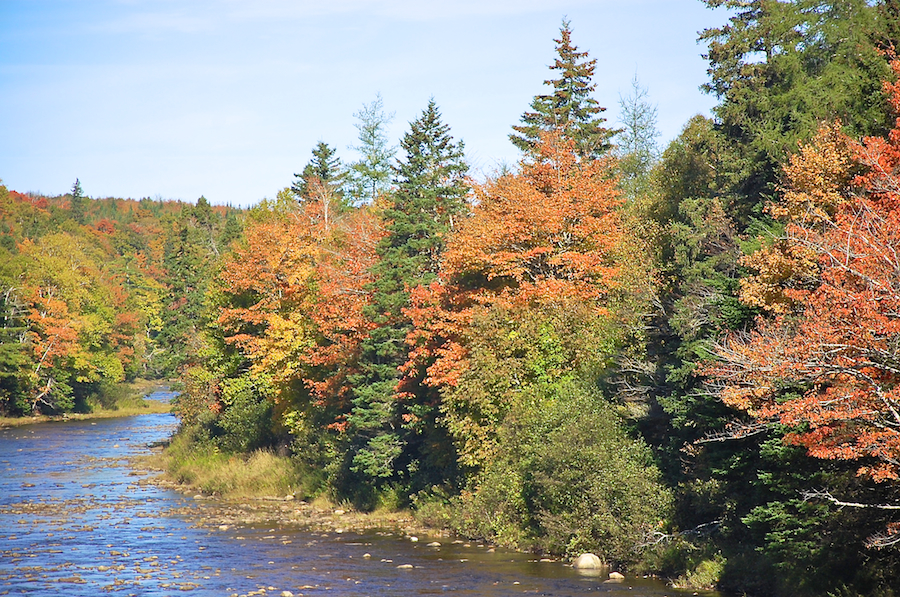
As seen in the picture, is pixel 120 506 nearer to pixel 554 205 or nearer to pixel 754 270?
pixel 554 205

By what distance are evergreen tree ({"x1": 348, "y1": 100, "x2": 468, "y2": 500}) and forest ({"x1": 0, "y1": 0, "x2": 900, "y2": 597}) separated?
13cm

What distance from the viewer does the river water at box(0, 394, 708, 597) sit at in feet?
83.0

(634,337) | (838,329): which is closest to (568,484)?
(634,337)

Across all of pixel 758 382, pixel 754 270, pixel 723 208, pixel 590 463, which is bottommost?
pixel 590 463

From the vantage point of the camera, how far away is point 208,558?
1178 inches

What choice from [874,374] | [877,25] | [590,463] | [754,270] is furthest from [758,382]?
[877,25]

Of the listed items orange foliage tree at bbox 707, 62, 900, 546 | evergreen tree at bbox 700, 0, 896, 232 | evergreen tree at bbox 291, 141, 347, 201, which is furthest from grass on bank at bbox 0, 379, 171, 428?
orange foliage tree at bbox 707, 62, 900, 546

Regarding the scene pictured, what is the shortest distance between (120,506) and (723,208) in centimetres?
2930

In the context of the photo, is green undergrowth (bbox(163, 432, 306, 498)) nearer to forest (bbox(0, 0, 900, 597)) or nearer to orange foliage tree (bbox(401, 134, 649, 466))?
forest (bbox(0, 0, 900, 597))

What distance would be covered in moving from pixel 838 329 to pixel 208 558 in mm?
21509

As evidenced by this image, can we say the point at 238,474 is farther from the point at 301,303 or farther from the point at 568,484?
the point at 568,484

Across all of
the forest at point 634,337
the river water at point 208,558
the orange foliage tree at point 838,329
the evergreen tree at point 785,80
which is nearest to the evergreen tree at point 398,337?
the forest at point 634,337

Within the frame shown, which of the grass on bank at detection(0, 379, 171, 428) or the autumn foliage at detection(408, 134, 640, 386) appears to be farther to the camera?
the grass on bank at detection(0, 379, 171, 428)

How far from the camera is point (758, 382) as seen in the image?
66.0 ft
